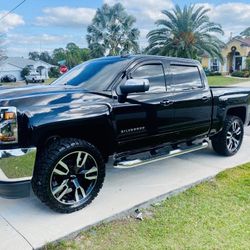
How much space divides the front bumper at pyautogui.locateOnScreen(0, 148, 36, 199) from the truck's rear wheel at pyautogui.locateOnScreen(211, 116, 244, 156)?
12.2ft

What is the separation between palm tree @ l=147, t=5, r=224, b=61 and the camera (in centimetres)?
2594

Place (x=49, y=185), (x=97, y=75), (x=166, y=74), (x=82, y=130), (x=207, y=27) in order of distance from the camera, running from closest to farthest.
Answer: (x=49, y=185)
(x=82, y=130)
(x=97, y=75)
(x=166, y=74)
(x=207, y=27)

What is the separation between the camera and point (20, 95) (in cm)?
367

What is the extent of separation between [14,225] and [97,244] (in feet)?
3.29

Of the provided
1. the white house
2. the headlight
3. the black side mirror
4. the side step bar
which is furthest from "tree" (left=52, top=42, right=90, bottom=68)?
the headlight

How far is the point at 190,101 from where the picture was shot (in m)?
5.16

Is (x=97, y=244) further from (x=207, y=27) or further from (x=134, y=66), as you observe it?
(x=207, y=27)

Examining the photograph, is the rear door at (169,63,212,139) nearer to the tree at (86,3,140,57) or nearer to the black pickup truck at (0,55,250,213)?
the black pickup truck at (0,55,250,213)

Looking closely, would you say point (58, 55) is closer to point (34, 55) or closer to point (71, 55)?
point (71, 55)

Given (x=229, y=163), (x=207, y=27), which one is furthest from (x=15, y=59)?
(x=229, y=163)

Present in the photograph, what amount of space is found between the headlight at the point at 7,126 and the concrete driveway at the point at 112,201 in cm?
101

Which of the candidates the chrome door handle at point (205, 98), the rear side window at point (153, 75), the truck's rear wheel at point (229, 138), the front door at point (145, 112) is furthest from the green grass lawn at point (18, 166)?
the truck's rear wheel at point (229, 138)

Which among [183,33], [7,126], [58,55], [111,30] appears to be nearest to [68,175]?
[7,126]

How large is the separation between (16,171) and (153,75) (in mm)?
2404
